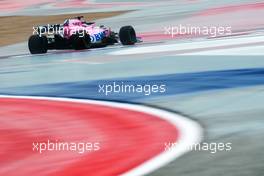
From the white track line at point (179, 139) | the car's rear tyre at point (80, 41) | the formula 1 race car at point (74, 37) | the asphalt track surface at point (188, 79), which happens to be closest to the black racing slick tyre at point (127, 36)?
the formula 1 race car at point (74, 37)

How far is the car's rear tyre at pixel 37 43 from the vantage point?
18.8 metres

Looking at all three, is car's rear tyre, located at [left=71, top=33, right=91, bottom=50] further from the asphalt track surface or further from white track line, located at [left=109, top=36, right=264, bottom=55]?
white track line, located at [left=109, top=36, right=264, bottom=55]

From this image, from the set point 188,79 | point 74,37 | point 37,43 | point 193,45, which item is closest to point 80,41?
point 74,37

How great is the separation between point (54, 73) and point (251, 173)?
28.5ft

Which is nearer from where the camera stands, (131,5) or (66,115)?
(66,115)

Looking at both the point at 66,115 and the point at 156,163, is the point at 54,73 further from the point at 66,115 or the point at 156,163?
the point at 156,163

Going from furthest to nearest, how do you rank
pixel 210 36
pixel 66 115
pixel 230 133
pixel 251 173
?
pixel 210 36
pixel 66 115
pixel 230 133
pixel 251 173

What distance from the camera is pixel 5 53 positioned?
19984 millimetres

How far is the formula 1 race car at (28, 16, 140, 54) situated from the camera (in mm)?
18703

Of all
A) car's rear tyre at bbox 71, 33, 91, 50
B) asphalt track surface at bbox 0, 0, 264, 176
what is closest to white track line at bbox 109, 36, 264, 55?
asphalt track surface at bbox 0, 0, 264, 176

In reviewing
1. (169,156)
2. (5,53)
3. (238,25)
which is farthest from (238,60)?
(238,25)

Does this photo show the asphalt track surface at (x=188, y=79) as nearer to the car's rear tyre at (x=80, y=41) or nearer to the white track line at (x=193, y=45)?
the white track line at (x=193, y=45)

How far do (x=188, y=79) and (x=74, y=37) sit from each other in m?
8.46

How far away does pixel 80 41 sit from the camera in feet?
61.4
